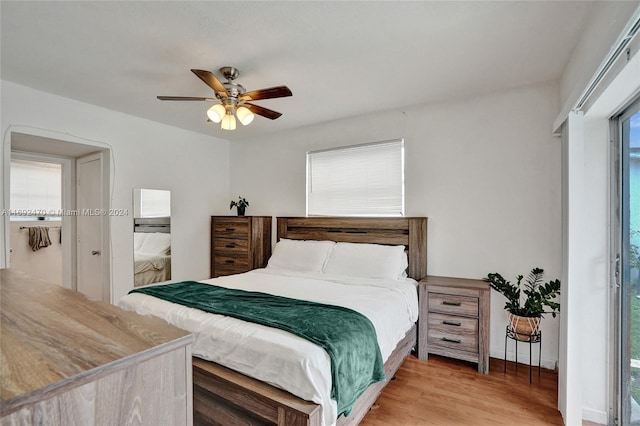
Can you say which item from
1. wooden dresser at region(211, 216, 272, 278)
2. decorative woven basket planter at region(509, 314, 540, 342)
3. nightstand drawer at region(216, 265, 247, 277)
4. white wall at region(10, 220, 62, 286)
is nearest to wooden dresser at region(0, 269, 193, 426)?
decorative woven basket planter at region(509, 314, 540, 342)

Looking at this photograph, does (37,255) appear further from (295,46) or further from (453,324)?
(453,324)

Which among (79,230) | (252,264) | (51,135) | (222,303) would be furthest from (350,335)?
(79,230)

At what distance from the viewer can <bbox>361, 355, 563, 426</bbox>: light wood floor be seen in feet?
6.55

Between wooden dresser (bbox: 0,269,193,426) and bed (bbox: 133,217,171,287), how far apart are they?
2.93 metres

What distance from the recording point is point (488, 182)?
291cm

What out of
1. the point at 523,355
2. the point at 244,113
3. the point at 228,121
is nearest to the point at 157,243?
the point at 228,121

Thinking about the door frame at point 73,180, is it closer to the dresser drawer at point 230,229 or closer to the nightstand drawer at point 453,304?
the dresser drawer at point 230,229

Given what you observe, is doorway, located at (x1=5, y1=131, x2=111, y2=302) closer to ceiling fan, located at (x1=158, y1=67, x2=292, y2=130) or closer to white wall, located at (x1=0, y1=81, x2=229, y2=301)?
white wall, located at (x1=0, y1=81, x2=229, y2=301)

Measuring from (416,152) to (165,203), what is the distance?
10.1ft

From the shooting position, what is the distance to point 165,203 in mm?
3857

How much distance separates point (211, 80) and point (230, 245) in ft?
8.50

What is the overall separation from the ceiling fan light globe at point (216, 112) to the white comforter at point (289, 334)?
136cm

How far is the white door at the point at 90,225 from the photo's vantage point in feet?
11.4

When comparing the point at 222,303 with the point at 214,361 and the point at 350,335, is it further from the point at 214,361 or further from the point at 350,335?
the point at 350,335
